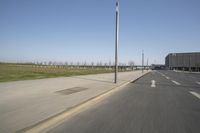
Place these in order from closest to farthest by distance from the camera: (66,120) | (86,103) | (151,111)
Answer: (66,120) → (151,111) → (86,103)

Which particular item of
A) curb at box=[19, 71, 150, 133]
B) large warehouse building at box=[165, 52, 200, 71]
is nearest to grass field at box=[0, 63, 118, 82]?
curb at box=[19, 71, 150, 133]

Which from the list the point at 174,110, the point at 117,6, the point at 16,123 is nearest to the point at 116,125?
the point at 16,123

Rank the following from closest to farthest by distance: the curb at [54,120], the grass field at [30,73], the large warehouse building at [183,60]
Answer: the curb at [54,120], the grass field at [30,73], the large warehouse building at [183,60]

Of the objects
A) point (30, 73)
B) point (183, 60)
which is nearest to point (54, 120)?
point (30, 73)

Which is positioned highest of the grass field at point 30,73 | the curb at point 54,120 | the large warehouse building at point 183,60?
the large warehouse building at point 183,60

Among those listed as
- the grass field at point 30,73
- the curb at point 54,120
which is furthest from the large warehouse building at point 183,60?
the curb at point 54,120

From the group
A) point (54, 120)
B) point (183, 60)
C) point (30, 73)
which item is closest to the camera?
point (54, 120)

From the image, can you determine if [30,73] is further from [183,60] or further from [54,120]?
[183,60]

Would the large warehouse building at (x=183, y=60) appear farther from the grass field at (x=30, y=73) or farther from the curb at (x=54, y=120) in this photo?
the curb at (x=54, y=120)

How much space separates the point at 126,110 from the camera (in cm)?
768

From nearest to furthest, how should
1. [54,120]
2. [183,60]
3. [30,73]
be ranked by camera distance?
[54,120] < [30,73] < [183,60]

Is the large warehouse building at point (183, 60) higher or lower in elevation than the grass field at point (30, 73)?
higher

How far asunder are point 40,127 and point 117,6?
52.8 ft

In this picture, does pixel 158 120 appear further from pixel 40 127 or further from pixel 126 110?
pixel 40 127
